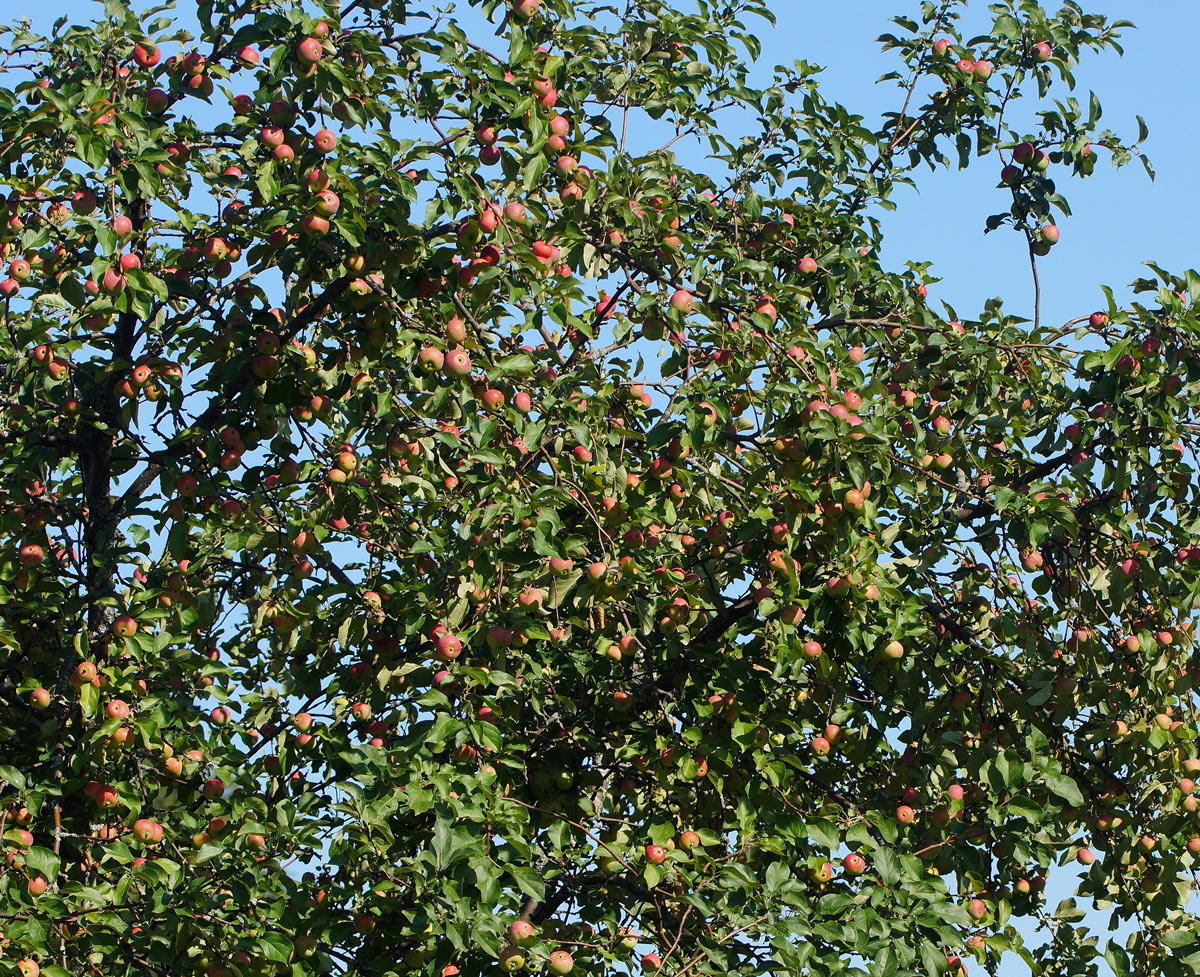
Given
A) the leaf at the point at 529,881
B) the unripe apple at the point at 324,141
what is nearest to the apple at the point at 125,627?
the leaf at the point at 529,881

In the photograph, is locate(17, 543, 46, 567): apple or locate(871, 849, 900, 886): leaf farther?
locate(17, 543, 46, 567): apple

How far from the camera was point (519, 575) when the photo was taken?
15.2 ft

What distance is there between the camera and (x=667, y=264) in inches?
201

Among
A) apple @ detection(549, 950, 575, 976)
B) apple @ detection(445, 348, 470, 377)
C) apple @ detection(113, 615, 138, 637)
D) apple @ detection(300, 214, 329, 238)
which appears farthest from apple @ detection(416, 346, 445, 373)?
apple @ detection(549, 950, 575, 976)

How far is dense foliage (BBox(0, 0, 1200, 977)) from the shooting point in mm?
4410

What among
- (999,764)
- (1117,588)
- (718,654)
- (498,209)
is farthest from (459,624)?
(1117,588)

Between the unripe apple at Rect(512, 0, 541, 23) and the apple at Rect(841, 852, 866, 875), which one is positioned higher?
the unripe apple at Rect(512, 0, 541, 23)

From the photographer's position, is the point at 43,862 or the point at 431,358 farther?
the point at 431,358

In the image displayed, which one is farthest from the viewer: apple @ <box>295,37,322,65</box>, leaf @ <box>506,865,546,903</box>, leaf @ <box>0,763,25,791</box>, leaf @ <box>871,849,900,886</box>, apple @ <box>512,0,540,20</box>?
apple @ <box>512,0,540,20</box>

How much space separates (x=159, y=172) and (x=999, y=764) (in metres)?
3.50

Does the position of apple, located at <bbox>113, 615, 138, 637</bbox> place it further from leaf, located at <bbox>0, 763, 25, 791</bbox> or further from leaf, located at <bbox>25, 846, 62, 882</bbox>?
leaf, located at <bbox>25, 846, 62, 882</bbox>

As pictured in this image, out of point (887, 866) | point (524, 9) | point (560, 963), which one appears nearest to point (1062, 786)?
point (887, 866)

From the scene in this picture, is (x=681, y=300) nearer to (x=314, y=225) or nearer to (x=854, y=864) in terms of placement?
(x=314, y=225)

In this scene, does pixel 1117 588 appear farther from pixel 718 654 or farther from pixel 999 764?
pixel 718 654
